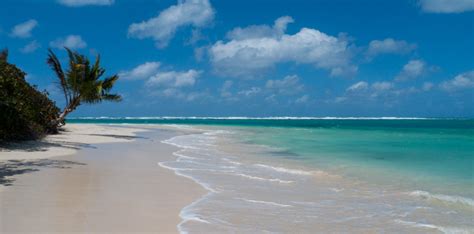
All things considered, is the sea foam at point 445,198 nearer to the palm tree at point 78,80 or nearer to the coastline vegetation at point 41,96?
the coastline vegetation at point 41,96

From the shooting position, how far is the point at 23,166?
10164mm

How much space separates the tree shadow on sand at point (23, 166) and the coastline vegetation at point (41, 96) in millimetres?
3690

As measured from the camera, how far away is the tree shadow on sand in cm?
835

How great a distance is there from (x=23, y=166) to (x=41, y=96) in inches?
536

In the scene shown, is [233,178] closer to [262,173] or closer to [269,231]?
[262,173]

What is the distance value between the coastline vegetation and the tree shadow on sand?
3690mm

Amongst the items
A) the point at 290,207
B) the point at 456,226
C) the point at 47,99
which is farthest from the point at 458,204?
the point at 47,99

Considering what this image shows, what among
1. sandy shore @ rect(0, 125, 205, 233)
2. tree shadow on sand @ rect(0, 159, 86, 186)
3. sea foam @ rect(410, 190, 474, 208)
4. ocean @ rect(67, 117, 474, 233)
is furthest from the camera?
tree shadow on sand @ rect(0, 159, 86, 186)

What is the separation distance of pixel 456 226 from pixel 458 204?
1893 millimetres

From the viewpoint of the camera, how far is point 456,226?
633cm

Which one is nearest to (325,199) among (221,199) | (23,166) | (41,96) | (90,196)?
(221,199)

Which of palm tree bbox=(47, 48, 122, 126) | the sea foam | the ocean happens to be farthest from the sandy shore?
palm tree bbox=(47, 48, 122, 126)

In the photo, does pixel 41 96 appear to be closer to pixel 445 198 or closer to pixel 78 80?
pixel 78 80

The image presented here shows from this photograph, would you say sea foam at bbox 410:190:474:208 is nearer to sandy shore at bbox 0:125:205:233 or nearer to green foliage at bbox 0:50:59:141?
sandy shore at bbox 0:125:205:233
